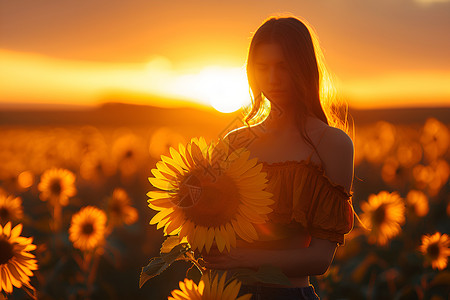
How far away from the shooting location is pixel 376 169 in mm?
13070

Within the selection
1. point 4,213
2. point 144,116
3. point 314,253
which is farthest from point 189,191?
point 144,116

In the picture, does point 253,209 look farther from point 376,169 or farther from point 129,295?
point 376,169

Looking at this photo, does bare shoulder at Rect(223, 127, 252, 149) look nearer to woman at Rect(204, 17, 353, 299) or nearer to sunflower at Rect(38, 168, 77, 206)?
woman at Rect(204, 17, 353, 299)

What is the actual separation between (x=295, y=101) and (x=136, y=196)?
8.53 meters

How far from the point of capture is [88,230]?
19.2 feet

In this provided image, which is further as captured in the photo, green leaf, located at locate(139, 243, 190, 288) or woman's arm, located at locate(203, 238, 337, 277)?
woman's arm, located at locate(203, 238, 337, 277)

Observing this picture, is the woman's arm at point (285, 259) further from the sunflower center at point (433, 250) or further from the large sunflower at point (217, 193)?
the sunflower center at point (433, 250)

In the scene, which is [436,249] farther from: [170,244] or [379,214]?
[170,244]

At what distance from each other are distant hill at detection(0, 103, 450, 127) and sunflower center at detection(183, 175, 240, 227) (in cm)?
7541

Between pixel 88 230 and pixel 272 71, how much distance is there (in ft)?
14.2

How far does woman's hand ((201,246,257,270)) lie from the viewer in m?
1.87

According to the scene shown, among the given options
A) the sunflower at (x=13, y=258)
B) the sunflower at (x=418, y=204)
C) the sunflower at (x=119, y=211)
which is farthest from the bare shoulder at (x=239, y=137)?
the sunflower at (x=418, y=204)

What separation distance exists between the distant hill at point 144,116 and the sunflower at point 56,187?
229 feet

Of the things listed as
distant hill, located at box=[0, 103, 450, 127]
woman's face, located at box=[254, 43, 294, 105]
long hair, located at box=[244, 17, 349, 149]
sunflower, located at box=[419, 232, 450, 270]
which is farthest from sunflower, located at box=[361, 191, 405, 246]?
distant hill, located at box=[0, 103, 450, 127]
